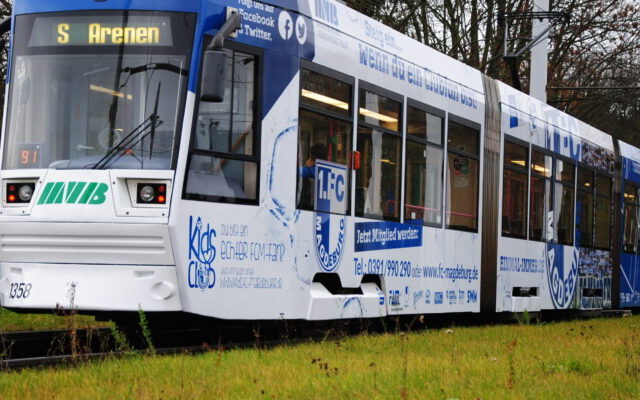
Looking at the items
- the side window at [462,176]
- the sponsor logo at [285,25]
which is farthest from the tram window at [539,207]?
the sponsor logo at [285,25]

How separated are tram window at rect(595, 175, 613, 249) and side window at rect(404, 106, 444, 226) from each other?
6.38 meters

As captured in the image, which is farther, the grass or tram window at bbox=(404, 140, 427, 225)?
tram window at bbox=(404, 140, 427, 225)

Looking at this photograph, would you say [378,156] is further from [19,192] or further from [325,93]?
[19,192]

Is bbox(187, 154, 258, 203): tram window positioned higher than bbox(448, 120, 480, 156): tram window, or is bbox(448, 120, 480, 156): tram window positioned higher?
bbox(448, 120, 480, 156): tram window

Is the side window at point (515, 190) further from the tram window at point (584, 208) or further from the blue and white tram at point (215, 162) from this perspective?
the blue and white tram at point (215, 162)

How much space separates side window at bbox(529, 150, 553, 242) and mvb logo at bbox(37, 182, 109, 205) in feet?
27.1

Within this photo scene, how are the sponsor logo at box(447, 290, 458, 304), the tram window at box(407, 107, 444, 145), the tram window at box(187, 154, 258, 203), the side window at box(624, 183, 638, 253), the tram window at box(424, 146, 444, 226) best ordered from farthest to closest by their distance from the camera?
the side window at box(624, 183, 638, 253), the sponsor logo at box(447, 290, 458, 304), the tram window at box(424, 146, 444, 226), the tram window at box(407, 107, 444, 145), the tram window at box(187, 154, 258, 203)

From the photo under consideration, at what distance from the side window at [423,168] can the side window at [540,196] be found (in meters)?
3.27

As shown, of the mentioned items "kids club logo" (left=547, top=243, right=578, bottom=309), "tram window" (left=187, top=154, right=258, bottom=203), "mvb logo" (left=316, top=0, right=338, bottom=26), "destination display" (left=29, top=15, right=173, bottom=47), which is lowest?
"kids club logo" (left=547, top=243, right=578, bottom=309)

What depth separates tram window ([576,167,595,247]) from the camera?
58.7ft

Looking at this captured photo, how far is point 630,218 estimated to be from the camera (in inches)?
803

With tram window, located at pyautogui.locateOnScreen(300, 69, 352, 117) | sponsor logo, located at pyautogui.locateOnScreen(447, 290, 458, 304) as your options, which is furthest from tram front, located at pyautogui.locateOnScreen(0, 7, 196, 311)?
sponsor logo, located at pyautogui.locateOnScreen(447, 290, 458, 304)

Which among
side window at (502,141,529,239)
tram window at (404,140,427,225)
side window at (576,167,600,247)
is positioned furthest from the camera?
side window at (576,167,600,247)

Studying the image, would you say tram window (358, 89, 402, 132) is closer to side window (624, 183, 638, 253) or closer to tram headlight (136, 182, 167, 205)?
tram headlight (136, 182, 167, 205)
